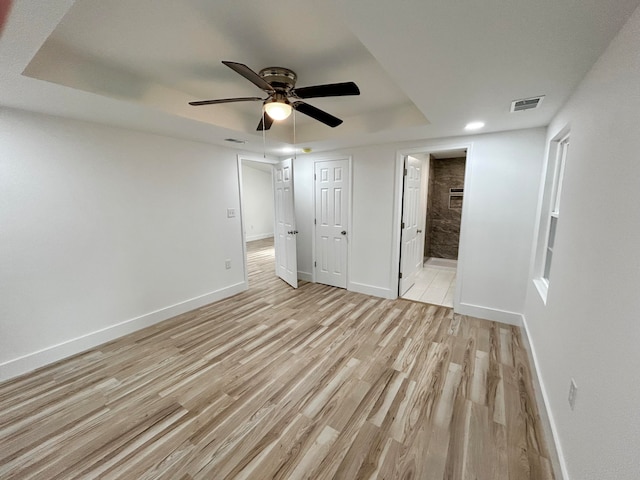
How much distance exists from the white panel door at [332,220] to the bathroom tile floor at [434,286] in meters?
1.15

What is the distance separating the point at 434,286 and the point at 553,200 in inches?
87.0

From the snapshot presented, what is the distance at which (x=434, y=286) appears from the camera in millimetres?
4223

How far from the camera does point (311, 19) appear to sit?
4.54 feet

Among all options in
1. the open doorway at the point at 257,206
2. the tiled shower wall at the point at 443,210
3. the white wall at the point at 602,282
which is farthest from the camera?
the open doorway at the point at 257,206

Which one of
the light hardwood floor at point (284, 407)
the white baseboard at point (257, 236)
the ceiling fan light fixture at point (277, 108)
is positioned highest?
the ceiling fan light fixture at point (277, 108)

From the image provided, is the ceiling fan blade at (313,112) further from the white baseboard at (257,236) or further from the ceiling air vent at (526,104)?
the white baseboard at (257,236)

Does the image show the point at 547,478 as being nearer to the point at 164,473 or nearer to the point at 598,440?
the point at 598,440

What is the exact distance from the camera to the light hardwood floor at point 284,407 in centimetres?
142

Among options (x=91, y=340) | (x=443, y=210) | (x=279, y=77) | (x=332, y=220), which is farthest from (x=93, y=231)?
(x=443, y=210)

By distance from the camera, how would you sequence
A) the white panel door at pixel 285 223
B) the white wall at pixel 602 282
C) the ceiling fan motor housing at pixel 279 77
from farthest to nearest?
the white panel door at pixel 285 223
the ceiling fan motor housing at pixel 279 77
the white wall at pixel 602 282

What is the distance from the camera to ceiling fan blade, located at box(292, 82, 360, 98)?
5.29ft

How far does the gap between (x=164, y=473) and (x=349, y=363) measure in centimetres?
145

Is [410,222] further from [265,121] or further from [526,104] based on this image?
[265,121]

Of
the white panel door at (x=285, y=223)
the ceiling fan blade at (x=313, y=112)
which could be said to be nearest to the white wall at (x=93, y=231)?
the white panel door at (x=285, y=223)
